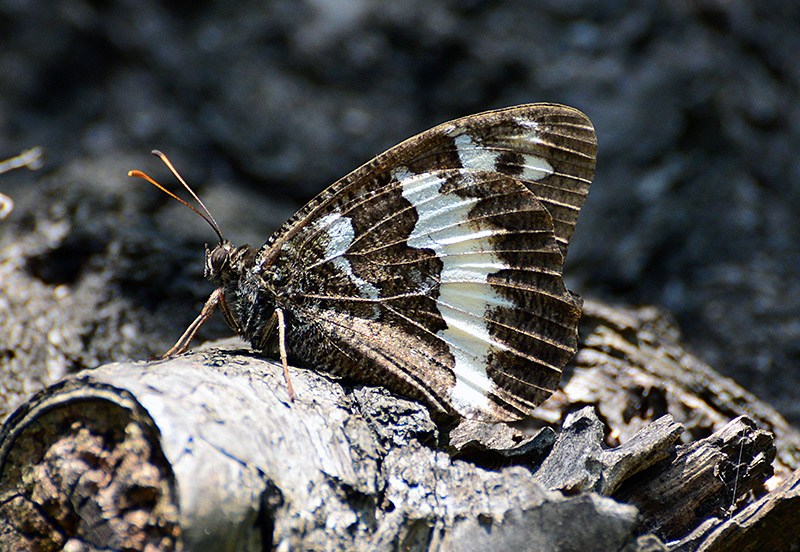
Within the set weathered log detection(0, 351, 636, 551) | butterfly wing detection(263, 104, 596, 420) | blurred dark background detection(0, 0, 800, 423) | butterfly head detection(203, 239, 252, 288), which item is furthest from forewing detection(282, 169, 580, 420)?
blurred dark background detection(0, 0, 800, 423)

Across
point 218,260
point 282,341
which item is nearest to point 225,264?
point 218,260

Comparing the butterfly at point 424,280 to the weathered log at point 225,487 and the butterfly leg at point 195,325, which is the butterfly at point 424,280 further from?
the weathered log at point 225,487

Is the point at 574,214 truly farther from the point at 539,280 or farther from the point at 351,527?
the point at 351,527

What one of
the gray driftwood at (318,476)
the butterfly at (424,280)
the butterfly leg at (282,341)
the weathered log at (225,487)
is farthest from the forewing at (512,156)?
the weathered log at (225,487)

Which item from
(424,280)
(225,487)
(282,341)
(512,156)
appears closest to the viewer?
(225,487)

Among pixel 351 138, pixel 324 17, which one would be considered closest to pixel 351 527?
pixel 351 138

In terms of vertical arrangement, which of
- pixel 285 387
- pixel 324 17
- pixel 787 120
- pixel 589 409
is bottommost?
pixel 285 387

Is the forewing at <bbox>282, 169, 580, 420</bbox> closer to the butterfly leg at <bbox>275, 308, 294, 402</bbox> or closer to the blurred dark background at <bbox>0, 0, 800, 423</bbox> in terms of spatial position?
the butterfly leg at <bbox>275, 308, 294, 402</bbox>

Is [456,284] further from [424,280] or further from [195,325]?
[195,325]
